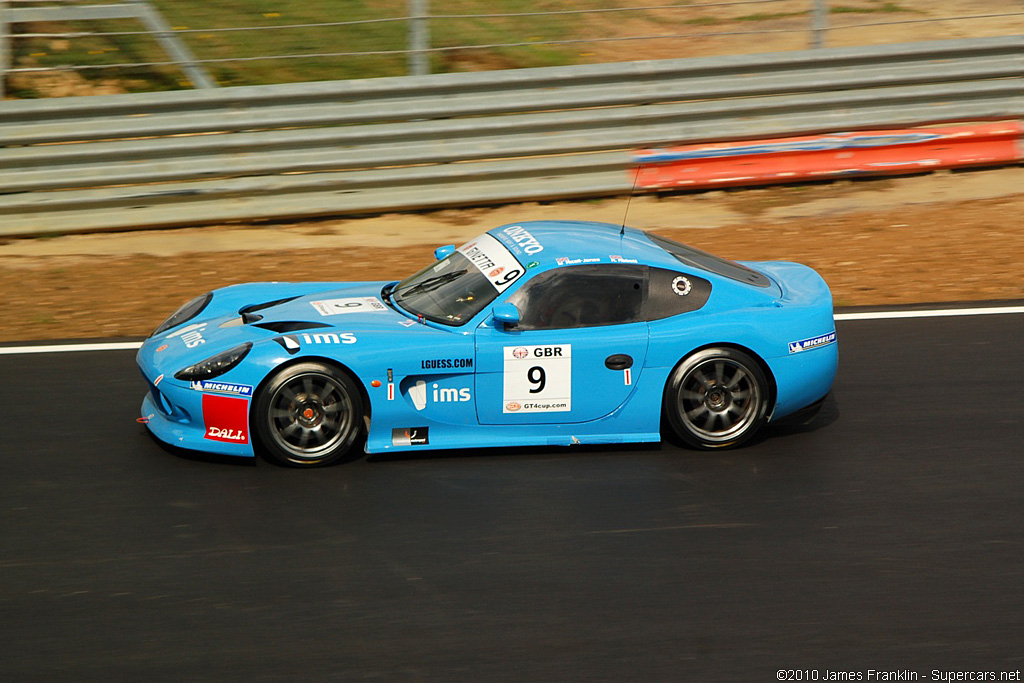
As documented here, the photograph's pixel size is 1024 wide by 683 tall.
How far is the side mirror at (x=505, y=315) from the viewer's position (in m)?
5.50

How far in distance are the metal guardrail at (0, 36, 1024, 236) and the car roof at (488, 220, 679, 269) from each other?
13.5 ft

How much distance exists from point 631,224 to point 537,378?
16.4 ft

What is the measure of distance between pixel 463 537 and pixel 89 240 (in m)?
6.62

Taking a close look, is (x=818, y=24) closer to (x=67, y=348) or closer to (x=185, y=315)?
(x=185, y=315)

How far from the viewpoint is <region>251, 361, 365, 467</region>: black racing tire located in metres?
5.46

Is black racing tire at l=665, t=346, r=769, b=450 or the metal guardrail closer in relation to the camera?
black racing tire at l=665, t=346, r=769, b=450

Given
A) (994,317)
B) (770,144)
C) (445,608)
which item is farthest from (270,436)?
(770,144)

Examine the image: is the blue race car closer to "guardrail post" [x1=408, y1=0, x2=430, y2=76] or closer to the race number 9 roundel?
the race number 9 roundel

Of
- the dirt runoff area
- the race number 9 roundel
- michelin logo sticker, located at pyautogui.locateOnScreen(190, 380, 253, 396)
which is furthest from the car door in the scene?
the dirt runoff area

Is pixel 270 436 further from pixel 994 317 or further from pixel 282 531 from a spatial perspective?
pixel 994 317

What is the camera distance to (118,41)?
10797mm

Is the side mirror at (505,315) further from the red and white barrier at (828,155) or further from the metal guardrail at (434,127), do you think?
the red and white barrier at (828,155)

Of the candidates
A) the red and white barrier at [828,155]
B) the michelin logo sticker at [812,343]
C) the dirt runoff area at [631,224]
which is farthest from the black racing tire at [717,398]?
the red and white barrier at [828,155]

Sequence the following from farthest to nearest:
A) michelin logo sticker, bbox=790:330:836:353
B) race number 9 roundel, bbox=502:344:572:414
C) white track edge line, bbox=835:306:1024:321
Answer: white track edge line, bbox=835:306:1024:321 < michelin logo sticker, bbox=790:330:836:353 < race number 9 roundel, bbox=502:344:572:414
